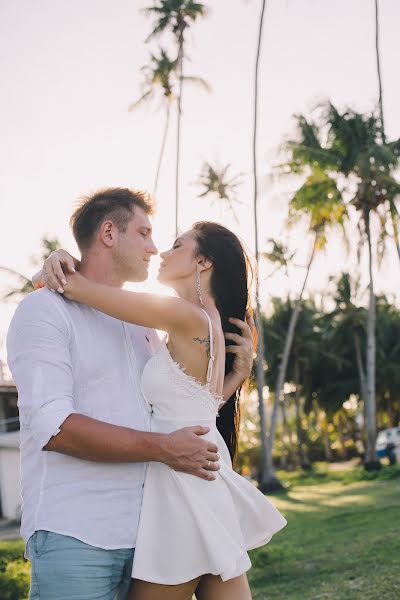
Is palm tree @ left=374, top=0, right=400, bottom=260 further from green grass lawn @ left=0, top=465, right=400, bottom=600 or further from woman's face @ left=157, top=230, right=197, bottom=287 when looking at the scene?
woman's face @ left=157, top=230, right=197, bottom=287

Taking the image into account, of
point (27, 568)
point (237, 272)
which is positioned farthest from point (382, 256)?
point (237, 272)

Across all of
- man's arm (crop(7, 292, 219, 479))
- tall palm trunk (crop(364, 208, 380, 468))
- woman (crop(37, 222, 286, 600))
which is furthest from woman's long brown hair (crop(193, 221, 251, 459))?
tall palm trunk (crop(364, 208, 380, 468))

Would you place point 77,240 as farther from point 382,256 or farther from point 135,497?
point 382,256

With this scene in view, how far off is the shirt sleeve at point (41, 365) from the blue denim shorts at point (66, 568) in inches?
12.3

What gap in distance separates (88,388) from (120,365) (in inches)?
6.9

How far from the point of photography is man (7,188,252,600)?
8.44 feet

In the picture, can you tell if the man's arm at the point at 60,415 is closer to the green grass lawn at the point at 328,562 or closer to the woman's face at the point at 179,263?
the woman's face at the point at 179,263

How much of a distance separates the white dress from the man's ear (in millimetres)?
456

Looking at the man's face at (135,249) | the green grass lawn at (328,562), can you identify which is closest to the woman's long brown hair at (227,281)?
the man's face at (135,249)

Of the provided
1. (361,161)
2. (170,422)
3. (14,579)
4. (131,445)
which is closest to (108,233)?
(170,422)

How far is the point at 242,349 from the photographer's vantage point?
3.50 metres

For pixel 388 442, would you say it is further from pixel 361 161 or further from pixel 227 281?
pixel 227 281

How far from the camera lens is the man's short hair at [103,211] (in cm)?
315

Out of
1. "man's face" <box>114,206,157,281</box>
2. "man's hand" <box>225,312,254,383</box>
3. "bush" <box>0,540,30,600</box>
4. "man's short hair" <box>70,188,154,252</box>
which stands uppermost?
"man's short hair" <box>70,188,154,252</box>
